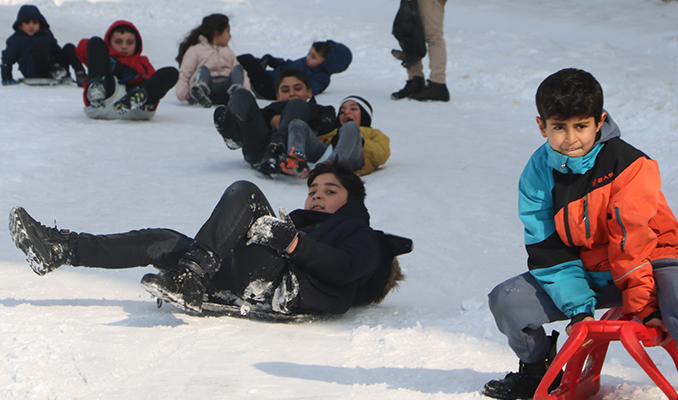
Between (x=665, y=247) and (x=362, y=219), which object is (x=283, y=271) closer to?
(x=362, y=219)

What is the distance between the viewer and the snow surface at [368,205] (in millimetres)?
2025

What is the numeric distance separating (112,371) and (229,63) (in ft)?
20.0

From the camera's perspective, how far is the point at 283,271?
2553mm

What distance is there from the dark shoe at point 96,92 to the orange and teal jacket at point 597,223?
5.02m

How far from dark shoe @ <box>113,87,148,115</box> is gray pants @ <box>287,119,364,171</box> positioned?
1934 millimetres

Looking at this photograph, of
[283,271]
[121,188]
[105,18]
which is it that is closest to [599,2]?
[105,18]

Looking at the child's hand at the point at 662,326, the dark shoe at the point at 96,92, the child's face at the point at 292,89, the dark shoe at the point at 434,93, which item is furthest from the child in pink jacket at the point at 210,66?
the child's hand at the point at 662,326

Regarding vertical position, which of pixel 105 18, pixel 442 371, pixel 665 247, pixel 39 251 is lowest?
pixel 442 371

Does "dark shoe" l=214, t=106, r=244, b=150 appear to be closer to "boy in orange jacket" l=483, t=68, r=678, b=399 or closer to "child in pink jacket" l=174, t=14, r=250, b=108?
"child in pink jacket" l=174, t=14, r=250, b=108

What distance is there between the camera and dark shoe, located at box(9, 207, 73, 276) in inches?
94.8

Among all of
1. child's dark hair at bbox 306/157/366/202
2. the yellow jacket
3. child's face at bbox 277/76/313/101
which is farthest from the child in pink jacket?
child's dark hair at bbox 306/157/366/202

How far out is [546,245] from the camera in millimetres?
1907

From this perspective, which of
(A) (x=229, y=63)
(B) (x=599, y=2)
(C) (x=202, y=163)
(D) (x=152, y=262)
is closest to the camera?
(D) (x=152, y=262)

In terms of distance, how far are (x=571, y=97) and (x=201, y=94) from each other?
612cm
